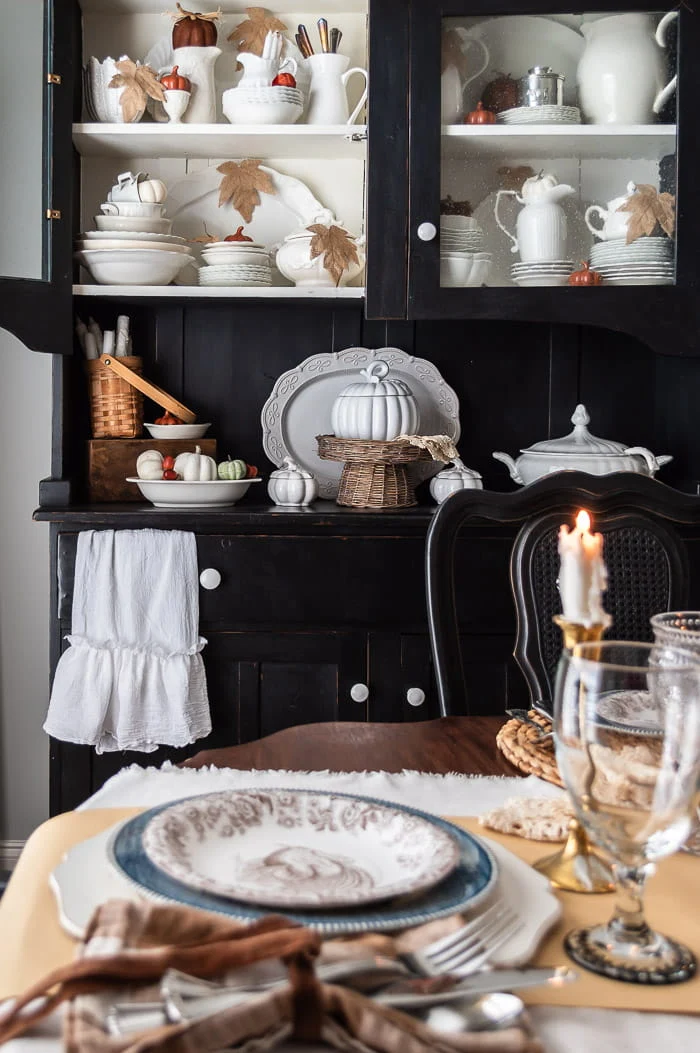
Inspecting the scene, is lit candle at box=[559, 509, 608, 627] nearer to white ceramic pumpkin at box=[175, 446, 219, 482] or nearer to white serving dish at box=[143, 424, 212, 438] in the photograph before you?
white ceramic pumpkin at box=[175, 446, 219, 482]

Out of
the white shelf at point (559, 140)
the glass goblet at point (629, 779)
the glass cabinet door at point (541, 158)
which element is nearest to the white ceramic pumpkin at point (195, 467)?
the glass cabinet door at point (541, 158)

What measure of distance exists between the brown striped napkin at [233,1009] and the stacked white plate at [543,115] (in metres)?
1.92

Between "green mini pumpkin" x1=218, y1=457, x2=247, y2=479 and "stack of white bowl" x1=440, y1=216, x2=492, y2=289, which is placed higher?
"stack of white bowl" x1=440, y1=216, x2=492, y2=289

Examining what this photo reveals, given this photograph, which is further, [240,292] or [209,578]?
[240,292]

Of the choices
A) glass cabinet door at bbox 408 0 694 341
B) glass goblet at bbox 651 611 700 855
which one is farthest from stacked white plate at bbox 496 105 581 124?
glass goblet at bbox 651 611 700 855

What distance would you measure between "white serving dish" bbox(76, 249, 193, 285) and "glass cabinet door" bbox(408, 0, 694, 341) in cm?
50

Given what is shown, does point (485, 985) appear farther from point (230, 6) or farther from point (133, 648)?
point (230, 6)

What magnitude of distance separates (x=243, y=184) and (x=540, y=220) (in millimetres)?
668

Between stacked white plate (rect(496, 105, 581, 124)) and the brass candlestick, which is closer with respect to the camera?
the brass candlestick

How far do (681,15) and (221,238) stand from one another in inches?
39.8

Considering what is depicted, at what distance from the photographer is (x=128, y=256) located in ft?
7.22

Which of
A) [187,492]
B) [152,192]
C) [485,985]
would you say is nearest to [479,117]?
[152,192]

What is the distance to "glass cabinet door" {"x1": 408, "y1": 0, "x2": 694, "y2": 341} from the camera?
2105 millimetres

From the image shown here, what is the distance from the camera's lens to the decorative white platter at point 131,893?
584 mm
